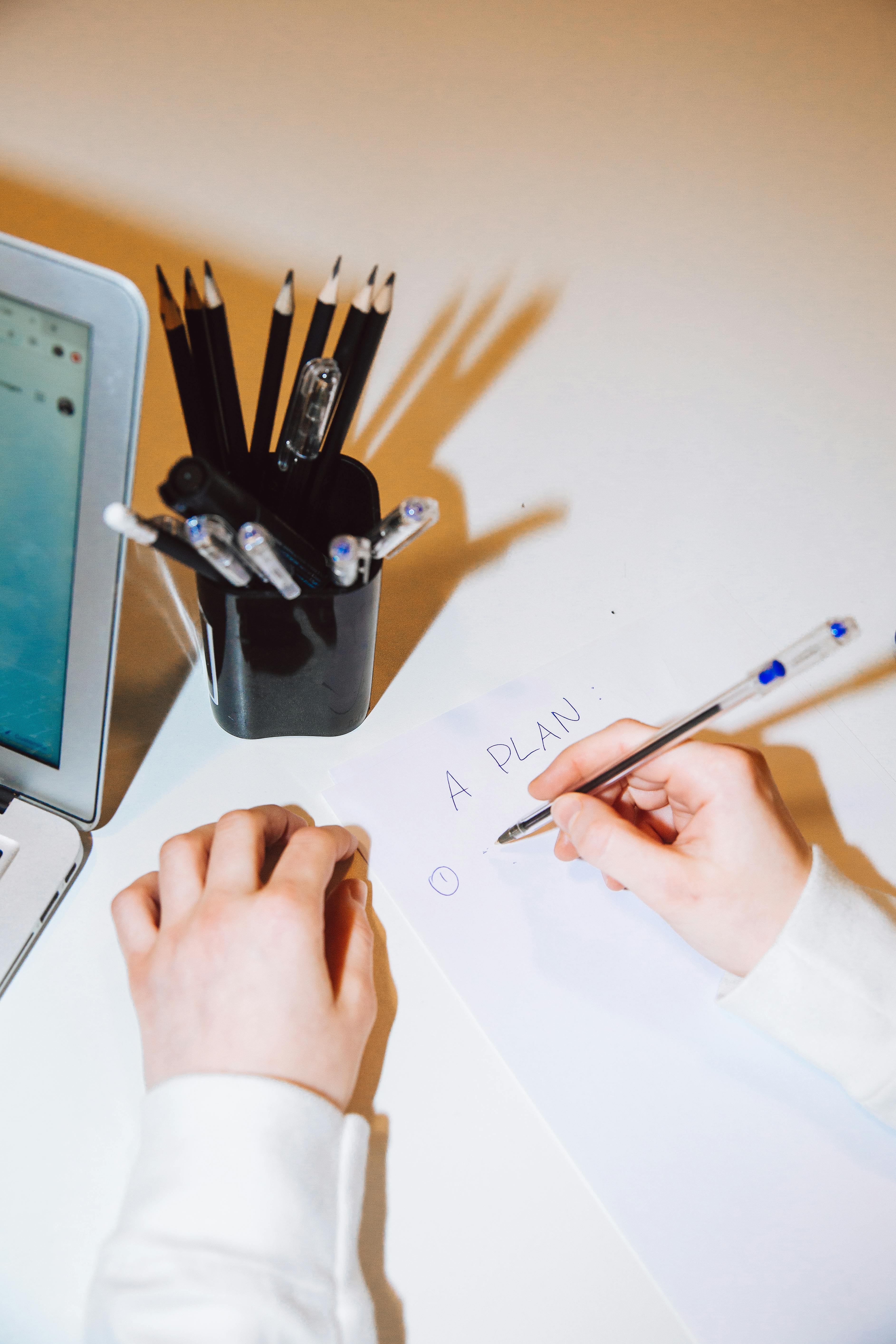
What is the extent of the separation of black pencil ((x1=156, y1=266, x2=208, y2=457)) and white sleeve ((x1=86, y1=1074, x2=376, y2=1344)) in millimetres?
263

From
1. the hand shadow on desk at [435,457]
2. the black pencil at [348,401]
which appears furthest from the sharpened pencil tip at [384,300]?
the hand shadow on desk at [435,457]

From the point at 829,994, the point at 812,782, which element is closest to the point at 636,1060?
the point at 829,994

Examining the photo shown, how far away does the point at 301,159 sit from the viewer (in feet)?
2.46

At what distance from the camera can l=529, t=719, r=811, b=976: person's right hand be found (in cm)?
39

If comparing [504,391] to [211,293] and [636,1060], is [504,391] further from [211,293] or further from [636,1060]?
[636,1060]

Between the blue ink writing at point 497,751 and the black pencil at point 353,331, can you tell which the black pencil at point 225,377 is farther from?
the blue ink writing at point 497,751

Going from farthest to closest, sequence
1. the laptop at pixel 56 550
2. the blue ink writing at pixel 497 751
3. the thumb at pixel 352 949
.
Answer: the blue ink writing at pixel 497 751
the thumb at pixel 352 949
the laptop at pixel 56 550

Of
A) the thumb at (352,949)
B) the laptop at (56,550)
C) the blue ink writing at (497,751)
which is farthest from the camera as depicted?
the blue ink writing at (497,751)

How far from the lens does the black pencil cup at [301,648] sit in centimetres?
37

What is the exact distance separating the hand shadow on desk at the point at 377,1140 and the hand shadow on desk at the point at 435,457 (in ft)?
0.48

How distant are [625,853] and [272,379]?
0.91 feet

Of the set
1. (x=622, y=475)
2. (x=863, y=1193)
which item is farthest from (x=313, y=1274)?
(x=622, y=475)

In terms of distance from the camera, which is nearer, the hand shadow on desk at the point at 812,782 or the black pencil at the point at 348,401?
the black pencil at the point at 348,401

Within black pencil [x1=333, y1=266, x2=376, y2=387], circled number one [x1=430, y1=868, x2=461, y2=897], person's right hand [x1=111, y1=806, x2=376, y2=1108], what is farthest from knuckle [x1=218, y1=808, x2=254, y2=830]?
black pencil [x1=333, y1=266, x2=376, y2=387]
